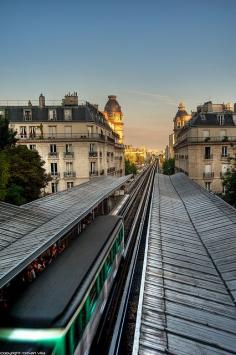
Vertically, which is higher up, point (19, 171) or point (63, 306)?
point (19, 171)

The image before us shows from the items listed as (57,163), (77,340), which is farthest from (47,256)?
(57,163)

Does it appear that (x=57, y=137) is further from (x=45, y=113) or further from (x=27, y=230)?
(x=27, y=230)

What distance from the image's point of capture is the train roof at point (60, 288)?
307 inches

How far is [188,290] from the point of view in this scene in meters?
10.2

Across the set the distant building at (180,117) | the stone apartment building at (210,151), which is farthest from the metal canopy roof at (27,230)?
the distant building at (180,117)

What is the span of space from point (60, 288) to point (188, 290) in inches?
167

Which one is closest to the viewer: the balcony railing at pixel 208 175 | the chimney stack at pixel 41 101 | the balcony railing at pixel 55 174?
the balcony railing at pixel 55 174

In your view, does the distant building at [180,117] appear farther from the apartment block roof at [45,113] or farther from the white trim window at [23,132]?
the white trim window at [23,132]

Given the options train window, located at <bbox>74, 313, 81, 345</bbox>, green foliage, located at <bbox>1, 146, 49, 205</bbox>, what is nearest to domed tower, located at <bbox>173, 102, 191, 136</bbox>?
green foliage, located at <bbox>1, 146, 49, 205</bbox>

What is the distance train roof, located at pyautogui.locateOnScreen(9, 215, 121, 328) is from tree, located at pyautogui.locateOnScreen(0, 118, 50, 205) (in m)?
17.4

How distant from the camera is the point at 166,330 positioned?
7719mm

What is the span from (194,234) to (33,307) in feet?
37.9

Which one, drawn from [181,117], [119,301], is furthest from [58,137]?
[181,117]

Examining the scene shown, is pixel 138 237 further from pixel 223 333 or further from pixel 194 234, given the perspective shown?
pixel 223 333
